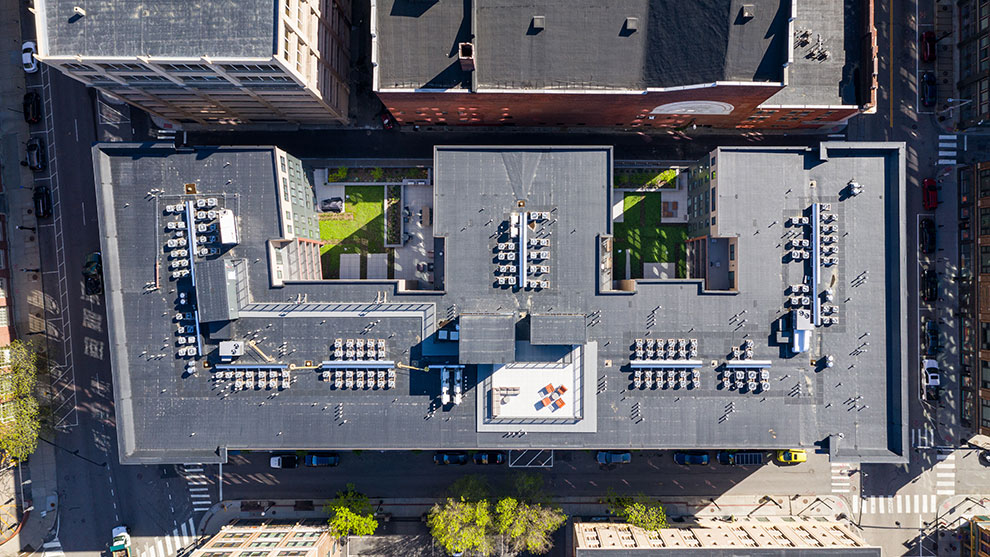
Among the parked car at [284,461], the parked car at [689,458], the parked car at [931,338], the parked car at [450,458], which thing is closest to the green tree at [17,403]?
the parked car at [284,461]

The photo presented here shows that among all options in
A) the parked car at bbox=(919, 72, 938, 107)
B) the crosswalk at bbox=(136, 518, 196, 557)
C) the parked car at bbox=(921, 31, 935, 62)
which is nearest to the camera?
the parked car at bbox=(921, 31, 935, 62)

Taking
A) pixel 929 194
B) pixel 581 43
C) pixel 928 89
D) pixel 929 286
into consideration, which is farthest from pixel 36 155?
pixel 929 286

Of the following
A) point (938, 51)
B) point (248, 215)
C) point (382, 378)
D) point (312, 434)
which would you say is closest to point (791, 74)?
point (938, 51)

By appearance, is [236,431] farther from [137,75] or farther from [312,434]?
[137,75]

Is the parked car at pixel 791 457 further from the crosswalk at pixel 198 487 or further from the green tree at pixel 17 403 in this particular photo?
the green tree at pixel 17 403

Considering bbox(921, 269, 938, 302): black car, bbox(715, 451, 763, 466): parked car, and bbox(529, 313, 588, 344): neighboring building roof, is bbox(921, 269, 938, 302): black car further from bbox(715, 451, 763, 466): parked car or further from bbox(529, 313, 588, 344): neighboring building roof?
bbox(529, 313, 588, 344): neighboring building roof

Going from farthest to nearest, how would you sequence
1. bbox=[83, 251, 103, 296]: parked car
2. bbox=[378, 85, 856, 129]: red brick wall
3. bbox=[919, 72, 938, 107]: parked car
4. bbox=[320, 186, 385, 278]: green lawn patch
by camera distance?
1. bbox=[83, 251, 103, 296]: parked car
2. bbox=[320, 186, 385, 278]: green lawn patch
3. bbox=[919, 72, 938, 107]: parked car
4. bbox=[378, 85, 856, 129]: red brick wall

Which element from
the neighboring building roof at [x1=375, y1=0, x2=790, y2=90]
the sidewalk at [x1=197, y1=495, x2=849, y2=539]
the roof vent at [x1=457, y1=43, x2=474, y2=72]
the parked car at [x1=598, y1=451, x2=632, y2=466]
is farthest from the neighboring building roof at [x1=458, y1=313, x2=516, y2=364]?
the sidewalk at [x1=197, y1=495, x2=849, y2=539]
